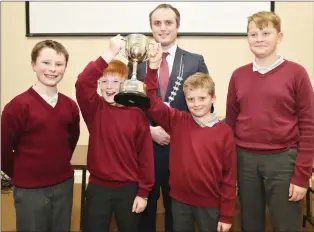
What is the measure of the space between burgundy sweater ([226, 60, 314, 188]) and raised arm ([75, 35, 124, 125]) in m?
0.67

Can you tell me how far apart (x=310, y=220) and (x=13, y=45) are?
2.86 meters

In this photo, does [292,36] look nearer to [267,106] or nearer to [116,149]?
[267,106]

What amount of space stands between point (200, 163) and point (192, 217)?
10.6 inches


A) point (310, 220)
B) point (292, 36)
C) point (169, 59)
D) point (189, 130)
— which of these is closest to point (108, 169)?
point (189, 130)

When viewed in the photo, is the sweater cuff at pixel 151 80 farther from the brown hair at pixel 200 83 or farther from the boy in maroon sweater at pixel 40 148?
the boy in maroon sweater at pixel 40 148

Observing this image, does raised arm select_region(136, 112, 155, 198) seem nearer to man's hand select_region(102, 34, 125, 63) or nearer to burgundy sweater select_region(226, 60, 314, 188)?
man's hand select_region(102, 34, 125, 63)

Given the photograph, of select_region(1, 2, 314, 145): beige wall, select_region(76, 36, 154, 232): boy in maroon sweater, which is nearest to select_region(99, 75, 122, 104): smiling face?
select_region(76, 36, 154, 232): boy in maroon sweater

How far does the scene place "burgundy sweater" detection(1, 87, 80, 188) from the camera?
1519 millimetres

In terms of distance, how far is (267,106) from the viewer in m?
1.61

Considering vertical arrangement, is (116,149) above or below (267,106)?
below

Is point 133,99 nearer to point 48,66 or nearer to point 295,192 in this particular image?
point 48,66

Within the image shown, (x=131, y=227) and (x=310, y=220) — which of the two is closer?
(x=131, y=227)

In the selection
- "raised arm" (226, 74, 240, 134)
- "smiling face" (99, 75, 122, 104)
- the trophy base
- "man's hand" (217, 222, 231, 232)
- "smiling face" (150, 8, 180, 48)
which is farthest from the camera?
"smiling face" (150, 8, 180, 48)

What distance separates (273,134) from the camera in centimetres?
160
